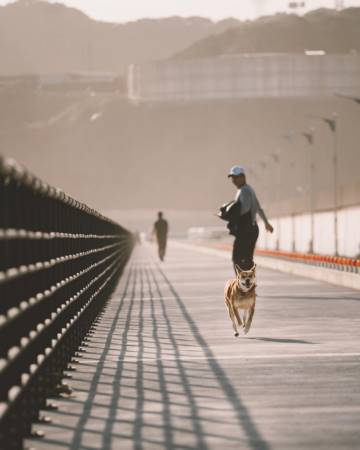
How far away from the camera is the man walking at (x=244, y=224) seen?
55.2 ft

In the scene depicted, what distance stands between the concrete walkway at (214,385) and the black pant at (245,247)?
0.96 meters

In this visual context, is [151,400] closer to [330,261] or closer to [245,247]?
[245,247]

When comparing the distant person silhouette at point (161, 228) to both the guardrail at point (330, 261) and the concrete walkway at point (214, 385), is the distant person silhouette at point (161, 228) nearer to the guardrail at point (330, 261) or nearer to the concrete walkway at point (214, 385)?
the guardrail at point (330, 261)

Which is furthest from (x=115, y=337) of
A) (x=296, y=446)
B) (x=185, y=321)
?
(x=296, y=446)

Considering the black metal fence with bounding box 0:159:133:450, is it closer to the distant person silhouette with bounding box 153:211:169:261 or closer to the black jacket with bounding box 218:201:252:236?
the black jacket with bounding box 218:201:252:236

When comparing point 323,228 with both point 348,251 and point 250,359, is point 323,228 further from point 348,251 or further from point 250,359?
point 250,359

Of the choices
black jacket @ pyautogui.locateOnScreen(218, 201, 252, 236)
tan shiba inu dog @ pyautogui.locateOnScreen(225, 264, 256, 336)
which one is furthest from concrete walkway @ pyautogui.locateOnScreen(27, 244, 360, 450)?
black jacket @ pyautogui.locateOnScreen(218, 201, 252, 236)

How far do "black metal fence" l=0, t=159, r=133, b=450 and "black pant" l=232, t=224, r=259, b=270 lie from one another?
251 cm

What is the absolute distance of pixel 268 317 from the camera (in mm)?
21203

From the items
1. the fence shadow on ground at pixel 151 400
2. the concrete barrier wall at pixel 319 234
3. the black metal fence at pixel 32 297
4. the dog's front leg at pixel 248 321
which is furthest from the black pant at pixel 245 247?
the concrete barrier wall at pixel 319 234

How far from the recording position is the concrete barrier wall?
6073 cm

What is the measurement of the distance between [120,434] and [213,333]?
9194 mm

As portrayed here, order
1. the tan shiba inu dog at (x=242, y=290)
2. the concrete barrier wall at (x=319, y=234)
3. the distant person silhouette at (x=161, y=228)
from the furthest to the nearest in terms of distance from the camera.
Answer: the concrete barrier wall at (x=319, y=234)
the distant person silhouette at (x=161, y=228)
the tan shiba inu dog at (x=242, y=290)

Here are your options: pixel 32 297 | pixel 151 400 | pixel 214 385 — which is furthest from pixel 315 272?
pixel 32 297
